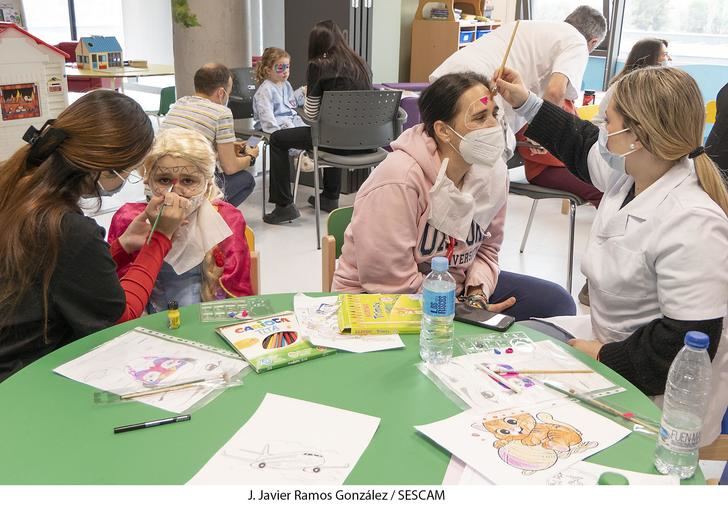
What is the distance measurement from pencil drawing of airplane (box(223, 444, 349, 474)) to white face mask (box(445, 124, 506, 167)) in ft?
3.95

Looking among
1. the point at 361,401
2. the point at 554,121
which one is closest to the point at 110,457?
the point at 361,401

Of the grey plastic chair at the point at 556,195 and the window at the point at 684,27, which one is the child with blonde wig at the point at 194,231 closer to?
the grey plastic chair at the point at 556,195

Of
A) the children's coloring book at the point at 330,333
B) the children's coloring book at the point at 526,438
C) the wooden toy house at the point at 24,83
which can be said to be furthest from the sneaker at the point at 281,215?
the children's coloring book at the point at 526,438

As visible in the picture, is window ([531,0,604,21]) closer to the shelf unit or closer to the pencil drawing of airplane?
the shelf unit

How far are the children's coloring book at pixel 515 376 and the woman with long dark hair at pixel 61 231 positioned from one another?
79 cm

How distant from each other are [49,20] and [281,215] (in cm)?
1225

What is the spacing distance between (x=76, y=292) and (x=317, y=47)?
326 cm

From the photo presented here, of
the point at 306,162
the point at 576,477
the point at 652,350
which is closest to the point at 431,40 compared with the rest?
the point at 306,162

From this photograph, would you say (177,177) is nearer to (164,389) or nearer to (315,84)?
(164,389)

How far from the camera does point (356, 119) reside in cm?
413

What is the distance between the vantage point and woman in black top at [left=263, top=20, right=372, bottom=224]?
4.34 m

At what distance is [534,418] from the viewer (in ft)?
4.09

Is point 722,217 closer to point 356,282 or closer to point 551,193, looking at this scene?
point 356,282

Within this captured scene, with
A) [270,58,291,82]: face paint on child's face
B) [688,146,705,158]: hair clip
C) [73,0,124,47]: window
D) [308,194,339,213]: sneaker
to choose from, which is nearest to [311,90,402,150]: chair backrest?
[308,194,339,213]: sneaker
